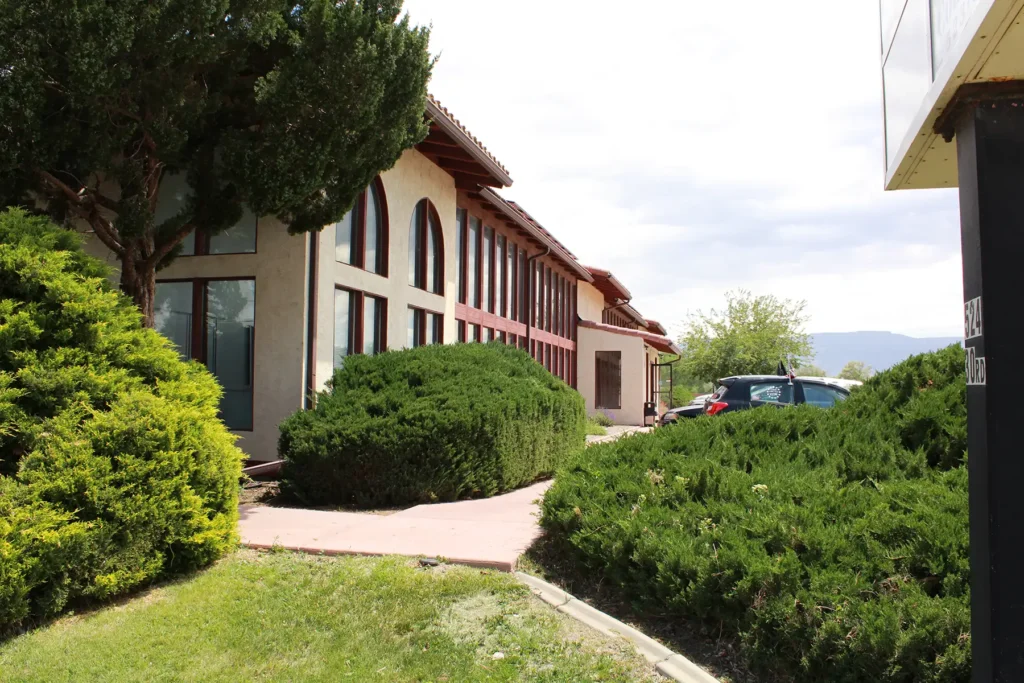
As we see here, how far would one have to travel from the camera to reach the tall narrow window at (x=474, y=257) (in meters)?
18.1

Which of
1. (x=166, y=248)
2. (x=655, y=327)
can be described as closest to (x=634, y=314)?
(x=655, y=327)

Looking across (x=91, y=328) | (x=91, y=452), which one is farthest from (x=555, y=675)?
(x=91, y=328)

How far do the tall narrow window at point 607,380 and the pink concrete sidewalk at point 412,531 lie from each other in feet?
75.8

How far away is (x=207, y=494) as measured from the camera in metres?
5.77

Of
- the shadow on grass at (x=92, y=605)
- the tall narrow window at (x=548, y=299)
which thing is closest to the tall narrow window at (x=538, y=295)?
the tall narrow window at (x=548, y=299)

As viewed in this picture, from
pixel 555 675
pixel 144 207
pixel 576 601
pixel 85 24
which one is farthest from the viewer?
pixel 144 207

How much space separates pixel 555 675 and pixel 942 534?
85.5 inches

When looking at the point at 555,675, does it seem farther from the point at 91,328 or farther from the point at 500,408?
the point at 500,408

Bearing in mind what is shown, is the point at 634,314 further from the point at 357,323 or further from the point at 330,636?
the point at 330,636

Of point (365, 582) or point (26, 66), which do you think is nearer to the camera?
point (365, 582)

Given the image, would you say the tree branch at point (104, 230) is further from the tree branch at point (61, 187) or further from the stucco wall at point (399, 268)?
the stucco wall at point (399, 268)

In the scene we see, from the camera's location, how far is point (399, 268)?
1384cm

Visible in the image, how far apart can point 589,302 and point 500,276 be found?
490 inches

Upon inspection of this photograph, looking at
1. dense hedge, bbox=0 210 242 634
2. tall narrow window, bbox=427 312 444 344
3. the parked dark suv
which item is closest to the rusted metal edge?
dense hedge, bbox=0 210 242 634
